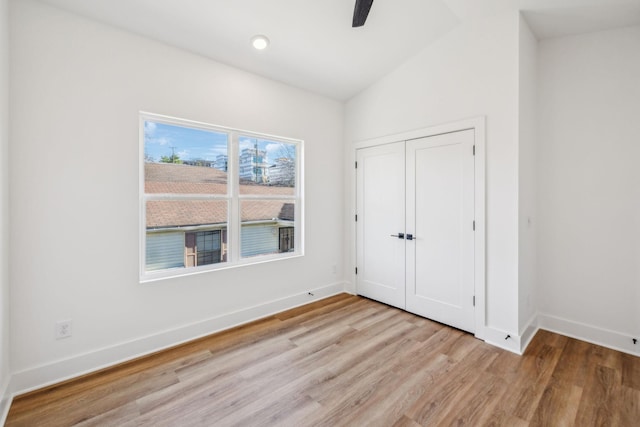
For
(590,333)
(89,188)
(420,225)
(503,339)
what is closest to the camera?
(89,188)

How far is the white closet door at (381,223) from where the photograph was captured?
3520 millimetres

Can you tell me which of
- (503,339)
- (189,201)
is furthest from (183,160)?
(503,339)

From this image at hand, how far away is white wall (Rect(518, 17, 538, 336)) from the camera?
8.57 feet

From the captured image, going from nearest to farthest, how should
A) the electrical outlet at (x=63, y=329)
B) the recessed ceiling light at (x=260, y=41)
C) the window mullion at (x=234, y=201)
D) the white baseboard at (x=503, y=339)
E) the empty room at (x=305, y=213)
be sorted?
the empty room at (x=305, y=213)
the electrical outlet at (x=63, y=329)
the white baseboard at (x=503, y=339)
the recessed ceiling light at (x=260, y=41)
the window mullion at (x=234, y=201)

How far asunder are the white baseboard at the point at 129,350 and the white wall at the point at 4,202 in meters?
0.15

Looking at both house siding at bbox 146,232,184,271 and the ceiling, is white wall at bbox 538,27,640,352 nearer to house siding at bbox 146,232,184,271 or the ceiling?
the ceiling

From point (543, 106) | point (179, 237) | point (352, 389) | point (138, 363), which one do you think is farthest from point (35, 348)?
point (543, 106)

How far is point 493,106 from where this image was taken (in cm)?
270

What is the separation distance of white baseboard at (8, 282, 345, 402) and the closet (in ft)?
4.20

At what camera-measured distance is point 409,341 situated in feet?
9.06

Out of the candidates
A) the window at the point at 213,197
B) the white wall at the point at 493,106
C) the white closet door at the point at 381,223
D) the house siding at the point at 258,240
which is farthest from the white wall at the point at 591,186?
the house siding at the point at 258,240

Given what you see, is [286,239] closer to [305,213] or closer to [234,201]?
[305,213]

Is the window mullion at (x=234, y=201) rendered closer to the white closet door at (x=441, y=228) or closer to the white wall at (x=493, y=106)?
the white closet door at (x=441, y=228)

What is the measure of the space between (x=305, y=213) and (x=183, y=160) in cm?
154
